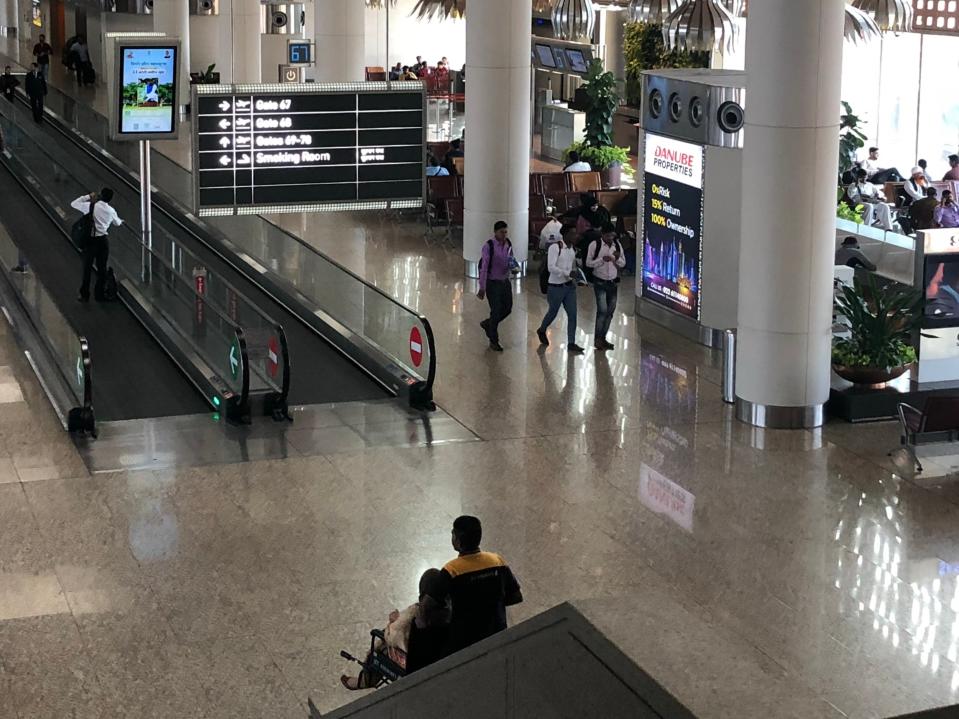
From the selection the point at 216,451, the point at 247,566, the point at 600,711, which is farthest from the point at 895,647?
the point at 216,451

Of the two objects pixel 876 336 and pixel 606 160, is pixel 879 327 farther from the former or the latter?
pixel 606 160

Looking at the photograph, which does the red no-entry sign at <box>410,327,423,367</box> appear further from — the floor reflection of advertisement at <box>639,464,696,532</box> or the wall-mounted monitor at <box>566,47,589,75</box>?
the wall-mounted monitor at <box>566,47,589,75</box>

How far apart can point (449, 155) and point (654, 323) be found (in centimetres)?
1041

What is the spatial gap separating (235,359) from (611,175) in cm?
1523

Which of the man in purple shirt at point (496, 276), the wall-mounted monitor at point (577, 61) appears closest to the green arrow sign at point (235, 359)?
the man in purple shirt at point (496, 276)

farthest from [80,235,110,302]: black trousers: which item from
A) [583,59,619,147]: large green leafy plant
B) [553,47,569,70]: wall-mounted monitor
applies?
[553,47,569,70]: wall-mounted monitor

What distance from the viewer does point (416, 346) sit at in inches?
584

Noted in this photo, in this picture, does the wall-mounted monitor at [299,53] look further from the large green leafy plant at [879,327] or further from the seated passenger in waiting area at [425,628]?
the seated passenger in waiting area at [425,628]

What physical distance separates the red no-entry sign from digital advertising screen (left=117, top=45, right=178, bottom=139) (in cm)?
804

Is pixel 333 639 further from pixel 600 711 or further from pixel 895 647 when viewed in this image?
pixel 600 711

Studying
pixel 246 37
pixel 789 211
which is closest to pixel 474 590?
pixel 789 211

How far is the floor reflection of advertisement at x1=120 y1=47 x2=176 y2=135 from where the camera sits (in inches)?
836

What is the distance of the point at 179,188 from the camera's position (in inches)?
995

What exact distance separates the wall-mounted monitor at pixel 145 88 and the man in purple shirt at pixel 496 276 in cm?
720
